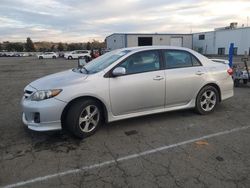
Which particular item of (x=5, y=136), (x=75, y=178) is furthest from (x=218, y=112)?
(x=5, y=136)

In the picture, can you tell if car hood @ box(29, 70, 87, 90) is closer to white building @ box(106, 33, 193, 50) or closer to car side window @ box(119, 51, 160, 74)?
car side window @ box(119, 51, 160, 74)

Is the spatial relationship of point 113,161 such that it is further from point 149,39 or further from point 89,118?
point 149,39

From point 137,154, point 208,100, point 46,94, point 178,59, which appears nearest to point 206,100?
point 208,100

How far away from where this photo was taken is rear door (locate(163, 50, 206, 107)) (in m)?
5.23

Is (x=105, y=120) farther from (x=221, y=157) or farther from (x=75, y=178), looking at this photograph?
(x=221, y=157)

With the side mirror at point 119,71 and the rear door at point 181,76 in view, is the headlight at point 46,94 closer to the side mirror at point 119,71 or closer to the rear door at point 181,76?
the side mirror at point 119,71

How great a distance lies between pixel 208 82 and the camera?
223 inches

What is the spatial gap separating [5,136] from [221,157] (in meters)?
3.74

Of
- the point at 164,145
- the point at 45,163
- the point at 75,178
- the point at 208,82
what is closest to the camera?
the point at 75,178

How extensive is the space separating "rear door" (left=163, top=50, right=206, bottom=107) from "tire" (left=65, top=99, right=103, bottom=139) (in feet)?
5.13

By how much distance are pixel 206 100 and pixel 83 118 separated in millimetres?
2946

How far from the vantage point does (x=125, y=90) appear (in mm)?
4711

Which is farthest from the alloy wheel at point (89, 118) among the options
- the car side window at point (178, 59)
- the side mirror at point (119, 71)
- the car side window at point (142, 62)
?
the car side window at point (178, 59)

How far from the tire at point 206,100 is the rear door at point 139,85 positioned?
1.01 m
